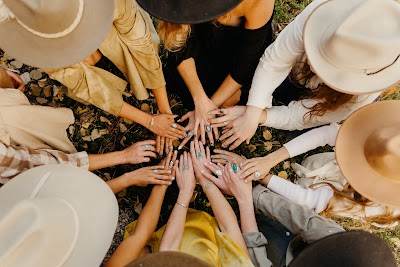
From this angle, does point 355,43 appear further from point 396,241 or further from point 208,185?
point 396,241

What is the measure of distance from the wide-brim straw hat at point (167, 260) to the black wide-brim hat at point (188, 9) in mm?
1004

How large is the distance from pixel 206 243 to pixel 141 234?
46 cm

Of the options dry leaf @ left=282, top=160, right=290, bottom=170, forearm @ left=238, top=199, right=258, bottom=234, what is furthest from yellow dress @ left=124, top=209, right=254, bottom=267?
dry leaf @ left=282, top=160, right=290, bottom=170

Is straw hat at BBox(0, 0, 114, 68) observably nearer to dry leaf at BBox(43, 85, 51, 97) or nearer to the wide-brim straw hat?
the wide-brim straw hat

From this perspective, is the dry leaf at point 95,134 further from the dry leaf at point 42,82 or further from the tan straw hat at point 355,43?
the tan straw hat at point 355,43

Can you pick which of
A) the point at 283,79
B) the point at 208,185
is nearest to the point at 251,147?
the point at 208,185

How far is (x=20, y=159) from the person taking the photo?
229 cm

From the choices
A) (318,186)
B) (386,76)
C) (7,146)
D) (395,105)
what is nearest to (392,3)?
(386,76)

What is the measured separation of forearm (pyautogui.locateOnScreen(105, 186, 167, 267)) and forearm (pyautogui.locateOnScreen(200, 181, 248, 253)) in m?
0.35

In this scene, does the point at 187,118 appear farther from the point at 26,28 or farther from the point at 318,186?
the point at 26,28

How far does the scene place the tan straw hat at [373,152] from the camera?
Result: 7.42 feet

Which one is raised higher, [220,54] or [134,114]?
[220,54]

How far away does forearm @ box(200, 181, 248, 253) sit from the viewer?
274cm

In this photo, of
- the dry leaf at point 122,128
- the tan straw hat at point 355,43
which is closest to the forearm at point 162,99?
the dry leaf at point 122,128
